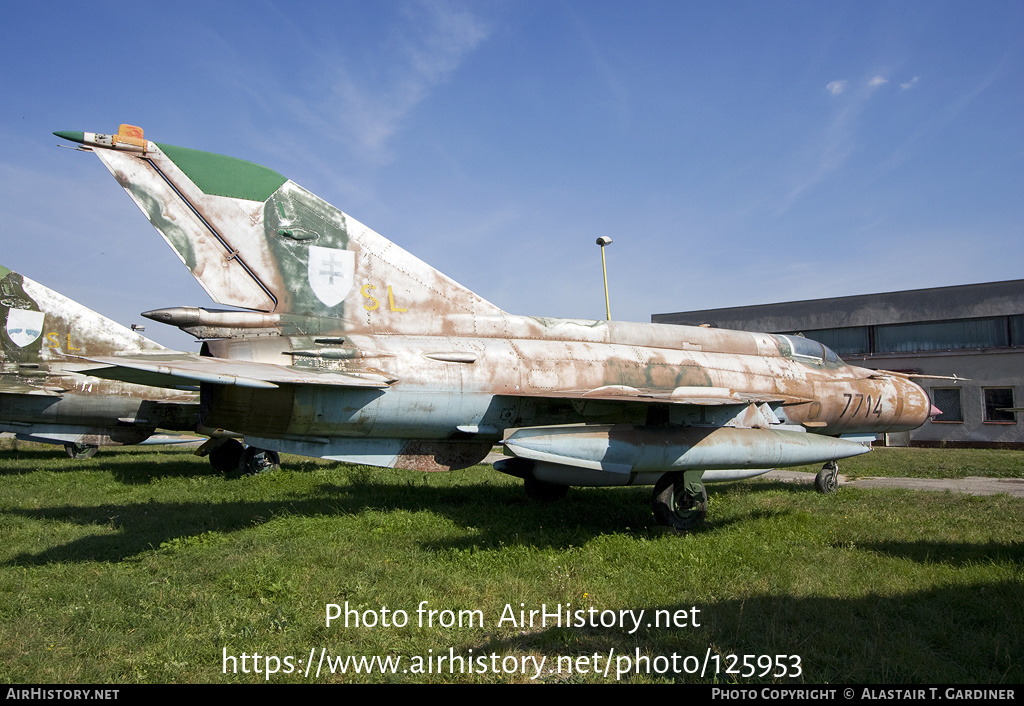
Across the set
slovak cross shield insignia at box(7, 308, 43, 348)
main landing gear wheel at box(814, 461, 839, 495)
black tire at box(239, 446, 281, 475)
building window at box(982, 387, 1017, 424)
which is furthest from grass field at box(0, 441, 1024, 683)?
building window at box(982, 387, 1017, 424)

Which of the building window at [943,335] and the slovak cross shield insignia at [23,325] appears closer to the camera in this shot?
the slovak cross shield insignia at [23,325]

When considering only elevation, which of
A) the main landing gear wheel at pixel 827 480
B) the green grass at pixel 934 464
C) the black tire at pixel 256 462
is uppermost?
the black tire at pixel 256 462

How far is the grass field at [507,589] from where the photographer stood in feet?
12.8

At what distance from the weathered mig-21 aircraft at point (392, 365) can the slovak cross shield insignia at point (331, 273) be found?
0.06 feet

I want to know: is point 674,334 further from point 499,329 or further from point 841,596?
point 841,596

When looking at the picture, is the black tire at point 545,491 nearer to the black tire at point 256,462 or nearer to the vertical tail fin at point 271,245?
the vertical tail fin at point 271,245

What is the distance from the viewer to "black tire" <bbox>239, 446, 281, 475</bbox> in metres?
13.3

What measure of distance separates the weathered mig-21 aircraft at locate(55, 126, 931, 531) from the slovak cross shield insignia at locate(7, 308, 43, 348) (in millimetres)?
9777

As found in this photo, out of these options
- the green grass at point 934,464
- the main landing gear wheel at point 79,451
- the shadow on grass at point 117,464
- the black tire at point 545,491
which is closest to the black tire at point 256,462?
the shadow on grass at point 117,464

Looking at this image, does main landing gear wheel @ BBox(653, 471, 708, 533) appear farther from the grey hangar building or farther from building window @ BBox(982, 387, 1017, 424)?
building window @ BBox(982, 387, 1017, 424)

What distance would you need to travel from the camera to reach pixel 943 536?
22.8 ft

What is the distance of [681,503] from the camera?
305 inches
